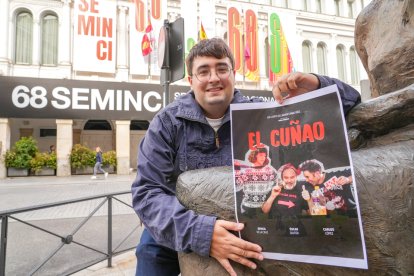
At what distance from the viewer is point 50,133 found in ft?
61.7

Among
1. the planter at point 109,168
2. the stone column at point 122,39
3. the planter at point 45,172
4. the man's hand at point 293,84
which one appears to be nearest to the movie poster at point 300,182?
the man's hand at point 293,84

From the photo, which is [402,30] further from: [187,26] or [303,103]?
[187,26]

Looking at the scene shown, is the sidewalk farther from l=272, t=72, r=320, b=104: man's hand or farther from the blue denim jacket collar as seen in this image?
l=272, t=72, r=320, b=104: man's hand

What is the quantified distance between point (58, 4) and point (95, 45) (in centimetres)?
347

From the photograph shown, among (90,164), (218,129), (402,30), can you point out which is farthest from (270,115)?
(90,164)

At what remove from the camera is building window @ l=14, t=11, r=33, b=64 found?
55.5 ft

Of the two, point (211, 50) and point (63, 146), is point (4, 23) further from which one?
point (211, 50)

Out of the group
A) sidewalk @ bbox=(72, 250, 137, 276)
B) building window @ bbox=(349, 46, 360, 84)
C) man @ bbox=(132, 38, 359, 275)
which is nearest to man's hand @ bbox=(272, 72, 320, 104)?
man @ bbox=(132, 38, 359, 275)

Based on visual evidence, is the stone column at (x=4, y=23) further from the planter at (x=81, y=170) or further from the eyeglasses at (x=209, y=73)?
the eyeglasses at (x=209, y=73)

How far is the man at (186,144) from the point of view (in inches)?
51.9

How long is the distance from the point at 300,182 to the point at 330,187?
10cm

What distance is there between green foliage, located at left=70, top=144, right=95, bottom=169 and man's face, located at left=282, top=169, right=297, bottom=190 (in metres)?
16.4

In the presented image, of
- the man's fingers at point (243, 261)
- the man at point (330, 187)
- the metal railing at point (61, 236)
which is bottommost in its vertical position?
the metal railing at point (61, 236)

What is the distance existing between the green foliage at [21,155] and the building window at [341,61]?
20299mm
